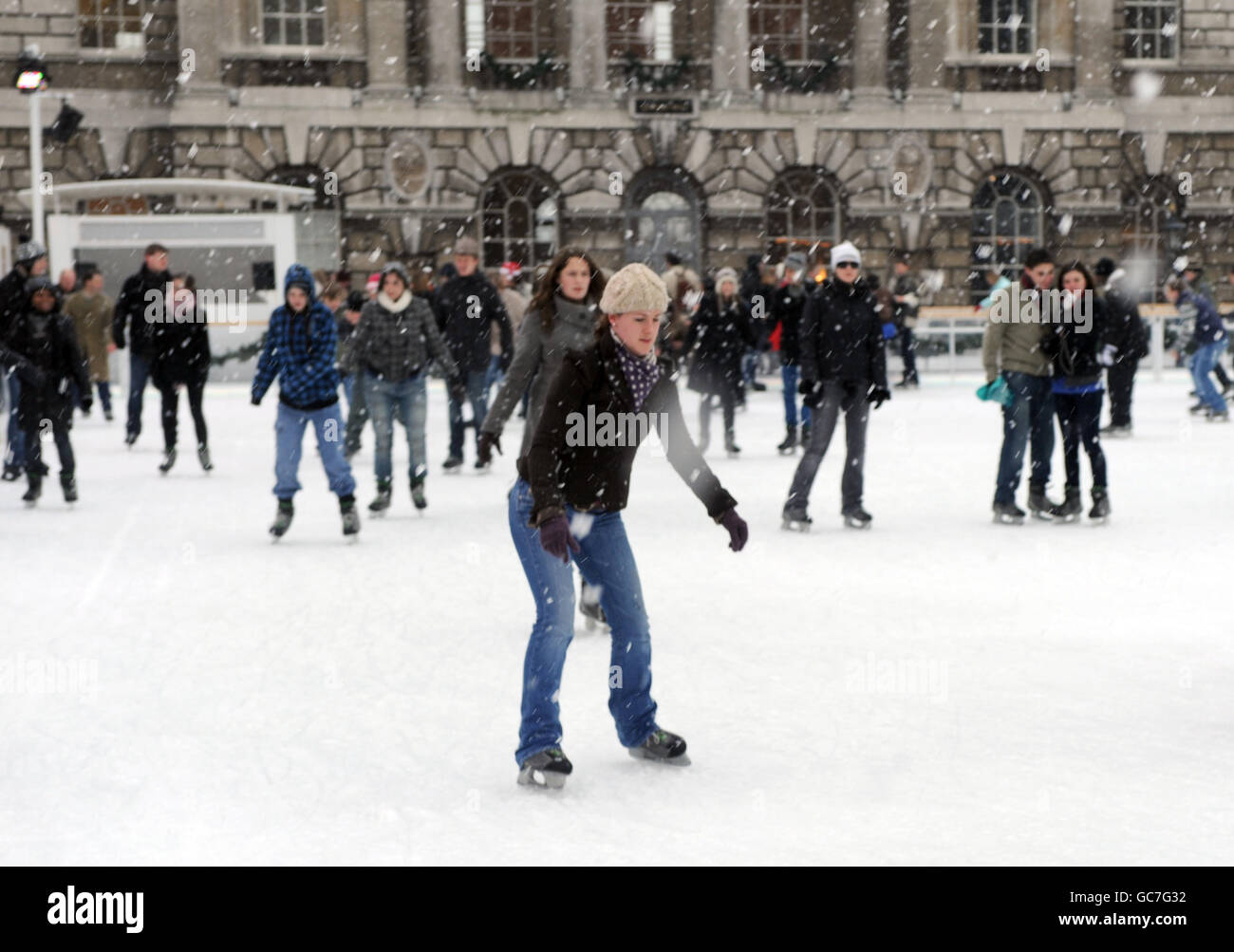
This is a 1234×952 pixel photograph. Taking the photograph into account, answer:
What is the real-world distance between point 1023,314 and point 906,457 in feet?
15.5

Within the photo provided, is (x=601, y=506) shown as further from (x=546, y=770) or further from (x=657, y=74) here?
(x=657, y=74)

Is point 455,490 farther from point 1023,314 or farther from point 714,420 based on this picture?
point 714,420

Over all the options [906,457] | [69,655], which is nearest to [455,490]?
[906,457]

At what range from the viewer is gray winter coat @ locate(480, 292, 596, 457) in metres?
7.82

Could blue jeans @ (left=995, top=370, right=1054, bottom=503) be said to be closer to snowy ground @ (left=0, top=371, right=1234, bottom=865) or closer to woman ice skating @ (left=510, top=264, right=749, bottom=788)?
snowy ground @ (left=0, top=371, right=1234, bottom=865)

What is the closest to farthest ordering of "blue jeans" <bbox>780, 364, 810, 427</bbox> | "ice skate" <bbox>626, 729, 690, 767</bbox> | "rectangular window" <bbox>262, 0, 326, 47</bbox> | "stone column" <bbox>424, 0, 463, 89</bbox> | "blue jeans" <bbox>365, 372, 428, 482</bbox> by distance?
"ice skate" <bbox>626, 729, 690, 767</bbox> < "blue jeans" <bbox>365, 372, 428, 482</bbox> < "blue jeans" <bbox>780, 364, 810, 427</bbox> < "rectangular window" <bbox>262, 0, 326, 47</bbox> < "stone column" <bbox>424, 0, 463, 89</bbox>

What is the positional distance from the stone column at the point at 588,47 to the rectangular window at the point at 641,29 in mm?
516

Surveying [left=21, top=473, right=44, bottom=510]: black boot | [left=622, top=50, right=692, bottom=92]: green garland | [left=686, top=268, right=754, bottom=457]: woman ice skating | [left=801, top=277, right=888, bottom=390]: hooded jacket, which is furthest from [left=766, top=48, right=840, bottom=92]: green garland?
[left=801, top=277, right=888, bottom=390]: hooded jacket

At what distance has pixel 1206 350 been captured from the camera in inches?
787

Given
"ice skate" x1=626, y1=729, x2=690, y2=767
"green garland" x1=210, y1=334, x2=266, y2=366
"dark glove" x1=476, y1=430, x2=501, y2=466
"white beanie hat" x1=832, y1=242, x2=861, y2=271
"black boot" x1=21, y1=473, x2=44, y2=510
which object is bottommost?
"green garland" x1=210, y1=334, x2=266, y2=366

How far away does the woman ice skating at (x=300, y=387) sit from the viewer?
11.3 meters

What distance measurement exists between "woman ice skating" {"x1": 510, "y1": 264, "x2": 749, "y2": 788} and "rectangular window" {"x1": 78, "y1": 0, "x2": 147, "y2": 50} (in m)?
28.6

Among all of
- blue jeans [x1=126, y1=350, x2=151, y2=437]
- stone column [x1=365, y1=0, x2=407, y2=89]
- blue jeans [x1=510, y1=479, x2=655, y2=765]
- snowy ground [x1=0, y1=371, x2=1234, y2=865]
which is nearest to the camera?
snowy ground [x1=0, y1=371, x2=1234, y2=865]

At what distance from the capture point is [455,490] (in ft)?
46.8
